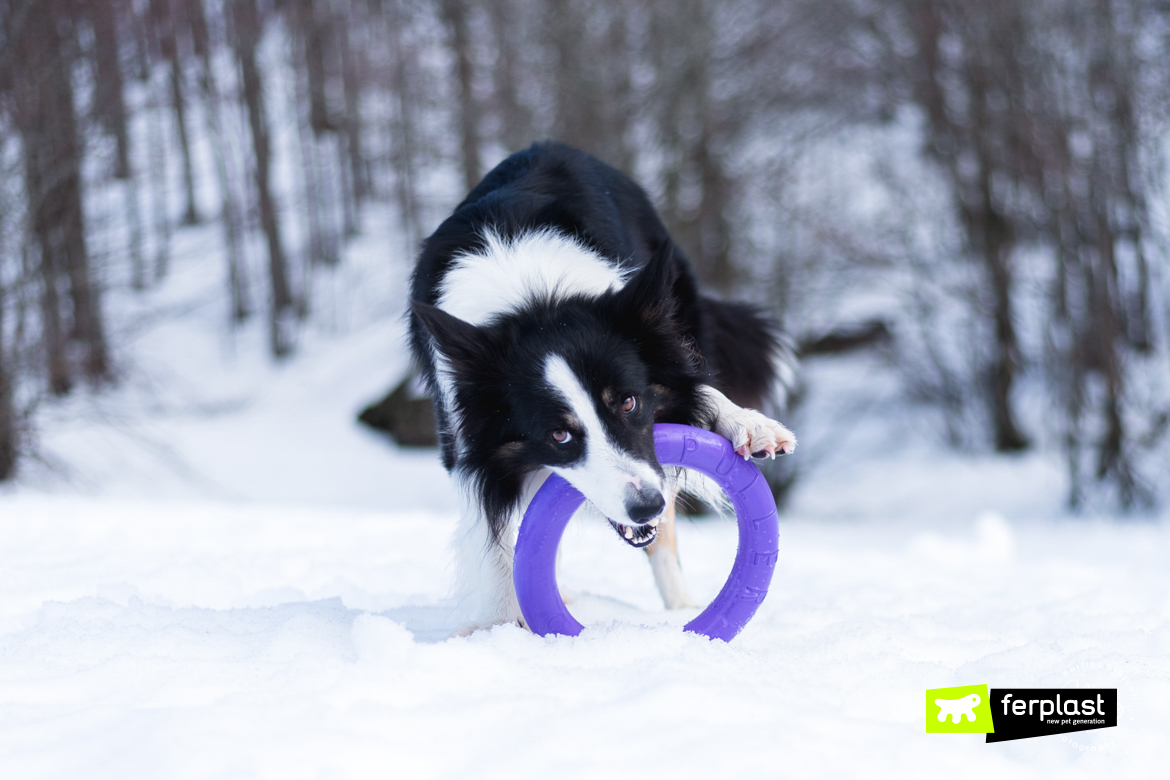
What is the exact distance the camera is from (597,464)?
2.66 m

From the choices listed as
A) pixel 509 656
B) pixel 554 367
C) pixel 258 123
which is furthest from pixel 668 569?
pixel 258 123

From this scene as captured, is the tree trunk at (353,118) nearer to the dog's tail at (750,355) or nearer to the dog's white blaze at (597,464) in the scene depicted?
the dog's tail at (750,355)

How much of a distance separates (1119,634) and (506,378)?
2232 mm

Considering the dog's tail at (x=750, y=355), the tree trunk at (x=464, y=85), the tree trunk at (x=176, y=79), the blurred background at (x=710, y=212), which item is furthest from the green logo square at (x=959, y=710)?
the tree trunk at (x=176, y=79)

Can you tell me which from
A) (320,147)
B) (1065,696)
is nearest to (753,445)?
(1065,696)

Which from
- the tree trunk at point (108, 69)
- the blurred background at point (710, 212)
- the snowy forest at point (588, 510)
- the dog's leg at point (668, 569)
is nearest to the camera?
the snowy forest at point (588, 510)

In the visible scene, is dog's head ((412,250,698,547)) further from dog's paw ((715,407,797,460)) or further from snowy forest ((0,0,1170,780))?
snowy forest ((0,0,1170,780))

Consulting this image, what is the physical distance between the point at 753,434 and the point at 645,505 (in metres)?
0.59

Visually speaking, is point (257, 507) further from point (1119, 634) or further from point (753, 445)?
point (1119, 634)

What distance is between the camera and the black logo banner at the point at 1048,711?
206 cm

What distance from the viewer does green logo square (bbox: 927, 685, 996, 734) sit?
6.72 feet

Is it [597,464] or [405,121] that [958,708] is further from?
[405,121]

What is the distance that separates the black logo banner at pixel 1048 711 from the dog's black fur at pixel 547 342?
3.70ft

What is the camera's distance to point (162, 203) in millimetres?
17516
